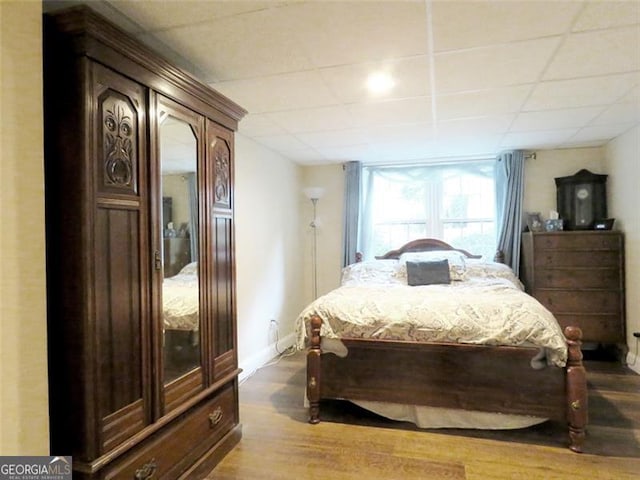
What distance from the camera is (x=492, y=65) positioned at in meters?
2.30

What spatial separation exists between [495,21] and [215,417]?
2.57m

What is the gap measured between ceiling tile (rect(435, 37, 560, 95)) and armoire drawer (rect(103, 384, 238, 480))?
2392 millimetres

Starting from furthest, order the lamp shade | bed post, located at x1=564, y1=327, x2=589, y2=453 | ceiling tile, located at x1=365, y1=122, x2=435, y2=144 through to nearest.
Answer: the lamp shade
ceiling tile, located at x1=365, y1=122, x2=435, y2=144
bed post, located at x1=564, y1=327, x2=589, y2=453

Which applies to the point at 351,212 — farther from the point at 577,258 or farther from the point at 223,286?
the point at 223,286

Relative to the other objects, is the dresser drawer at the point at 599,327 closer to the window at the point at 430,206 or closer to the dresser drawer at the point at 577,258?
the dresser drawer at the point at 577,258

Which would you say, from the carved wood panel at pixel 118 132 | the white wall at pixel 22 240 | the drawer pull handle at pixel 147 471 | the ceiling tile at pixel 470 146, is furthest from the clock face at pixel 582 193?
the white wall at pixel 22 240

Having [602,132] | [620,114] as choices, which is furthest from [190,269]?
[602,132]

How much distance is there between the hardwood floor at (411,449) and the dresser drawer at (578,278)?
3.92 ft

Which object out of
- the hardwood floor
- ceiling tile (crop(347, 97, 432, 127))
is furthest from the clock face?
ceiling tile (crop(347, 97, 432, 127))

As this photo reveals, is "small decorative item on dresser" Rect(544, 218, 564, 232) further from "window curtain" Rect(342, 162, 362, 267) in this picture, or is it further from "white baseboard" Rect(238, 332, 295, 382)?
"white baseboard" Rect(238, 332, 295, 382)

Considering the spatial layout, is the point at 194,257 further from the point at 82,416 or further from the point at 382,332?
the point at 382,332

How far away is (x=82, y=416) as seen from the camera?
57.6 inches

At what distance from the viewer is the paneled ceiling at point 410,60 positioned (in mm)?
1752

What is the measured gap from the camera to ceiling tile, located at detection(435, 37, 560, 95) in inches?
82.8
